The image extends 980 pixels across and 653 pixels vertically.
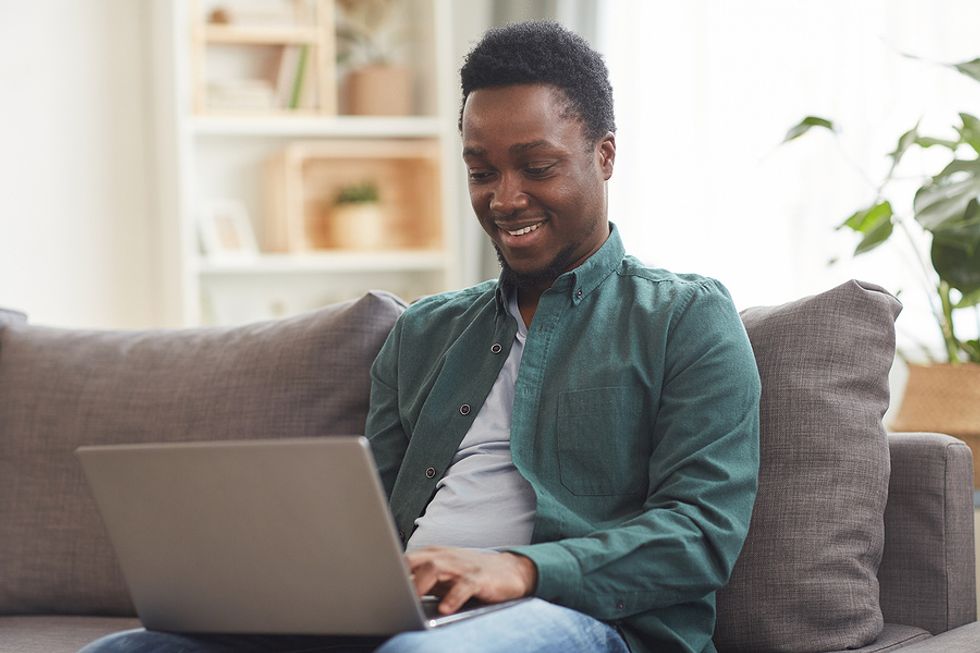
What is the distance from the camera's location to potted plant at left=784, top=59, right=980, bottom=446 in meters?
1.95

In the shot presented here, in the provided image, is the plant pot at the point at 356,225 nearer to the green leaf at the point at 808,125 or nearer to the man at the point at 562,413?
the green leaf at the point at 808,125

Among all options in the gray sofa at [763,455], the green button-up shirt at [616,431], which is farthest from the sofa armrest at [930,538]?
the green button-up shirt at [616,431]

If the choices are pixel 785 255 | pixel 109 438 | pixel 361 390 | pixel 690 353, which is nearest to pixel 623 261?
pixel 690 353

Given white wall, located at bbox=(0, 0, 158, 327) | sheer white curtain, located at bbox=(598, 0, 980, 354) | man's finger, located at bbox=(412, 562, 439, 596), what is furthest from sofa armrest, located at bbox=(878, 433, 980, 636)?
white wall, located at bbox=(0, 0, 158, 327)

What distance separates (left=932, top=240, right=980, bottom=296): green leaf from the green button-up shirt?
658 millimetres

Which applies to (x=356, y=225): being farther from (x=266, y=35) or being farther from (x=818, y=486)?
(x=818, y=486)

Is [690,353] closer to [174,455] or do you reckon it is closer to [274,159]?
[174,455]

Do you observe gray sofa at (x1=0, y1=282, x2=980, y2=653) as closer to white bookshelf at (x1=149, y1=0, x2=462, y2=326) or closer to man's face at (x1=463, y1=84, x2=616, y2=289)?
man's face at (x1=463, y1=84, x2=616, y2=289)

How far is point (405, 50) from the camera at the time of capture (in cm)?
403

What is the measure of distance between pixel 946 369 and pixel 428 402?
3.04 ft

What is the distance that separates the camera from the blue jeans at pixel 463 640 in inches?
44.3

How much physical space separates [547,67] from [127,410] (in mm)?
833

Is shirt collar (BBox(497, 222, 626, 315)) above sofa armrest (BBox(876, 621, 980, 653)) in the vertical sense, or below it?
above

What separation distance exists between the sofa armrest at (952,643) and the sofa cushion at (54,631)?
3.37ft
